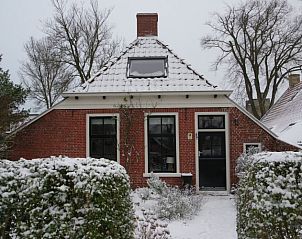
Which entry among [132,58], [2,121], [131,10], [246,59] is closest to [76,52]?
[131,10]

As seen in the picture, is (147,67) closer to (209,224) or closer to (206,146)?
(206,146)

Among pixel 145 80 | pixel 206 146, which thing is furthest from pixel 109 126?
pixel 206 146

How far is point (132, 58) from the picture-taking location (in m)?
15.5

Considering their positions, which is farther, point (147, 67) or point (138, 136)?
point (147, 67)

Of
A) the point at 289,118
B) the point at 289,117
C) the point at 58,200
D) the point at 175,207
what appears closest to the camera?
the point at 58,200

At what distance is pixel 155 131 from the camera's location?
1411 cm

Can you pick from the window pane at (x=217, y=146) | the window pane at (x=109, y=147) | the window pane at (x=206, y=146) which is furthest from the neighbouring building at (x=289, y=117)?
the window pane at (x=109, y=147)

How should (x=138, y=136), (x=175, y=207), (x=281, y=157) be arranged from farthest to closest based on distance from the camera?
1. (x=138, y=136)
2. (x=175, y=207)
3. (x=281, y=157)

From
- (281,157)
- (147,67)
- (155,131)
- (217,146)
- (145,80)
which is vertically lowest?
(281,157)

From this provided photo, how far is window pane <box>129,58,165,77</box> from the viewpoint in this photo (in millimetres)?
14783

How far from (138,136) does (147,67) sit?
261cm

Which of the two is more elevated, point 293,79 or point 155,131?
point 293,79

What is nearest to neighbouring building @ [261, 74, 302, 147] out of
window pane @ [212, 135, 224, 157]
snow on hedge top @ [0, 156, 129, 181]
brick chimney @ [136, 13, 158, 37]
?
window pane @ [212, 135, 224, 157]

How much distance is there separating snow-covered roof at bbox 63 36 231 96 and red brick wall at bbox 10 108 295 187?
69 cm
